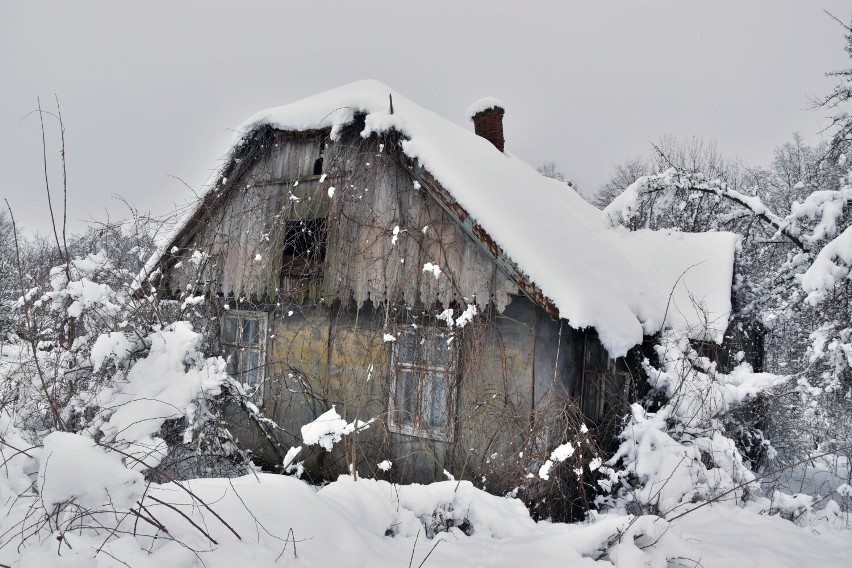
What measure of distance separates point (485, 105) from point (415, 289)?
747 cm

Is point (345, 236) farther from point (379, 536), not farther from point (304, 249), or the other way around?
point (379, 536)

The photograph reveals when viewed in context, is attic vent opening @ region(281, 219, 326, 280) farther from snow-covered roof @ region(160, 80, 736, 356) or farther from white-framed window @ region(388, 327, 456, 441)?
white-framed window @ region(388, 327, 456, 441)

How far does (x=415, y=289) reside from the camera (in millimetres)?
6086

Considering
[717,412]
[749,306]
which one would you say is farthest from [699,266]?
[717,412]

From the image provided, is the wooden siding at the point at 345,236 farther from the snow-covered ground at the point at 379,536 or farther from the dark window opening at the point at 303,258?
the snow-covered ground at the point at 379,536

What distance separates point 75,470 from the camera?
1901 millimetres

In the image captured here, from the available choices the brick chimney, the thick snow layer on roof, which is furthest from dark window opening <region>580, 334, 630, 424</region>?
the thick snow layer on roof

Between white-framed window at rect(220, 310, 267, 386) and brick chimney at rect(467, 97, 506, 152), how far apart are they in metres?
7.19

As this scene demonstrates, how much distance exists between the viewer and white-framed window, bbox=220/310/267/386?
25.7ft

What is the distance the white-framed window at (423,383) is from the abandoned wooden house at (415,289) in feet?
0.06

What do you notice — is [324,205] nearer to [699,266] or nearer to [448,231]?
[448,231]

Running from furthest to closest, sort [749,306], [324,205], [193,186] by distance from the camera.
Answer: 1. [749,306]
2. [193,186]
3. [324,205]

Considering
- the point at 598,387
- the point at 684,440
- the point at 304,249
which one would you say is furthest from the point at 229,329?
the point at 684,440

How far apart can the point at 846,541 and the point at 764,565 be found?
5.28ft
